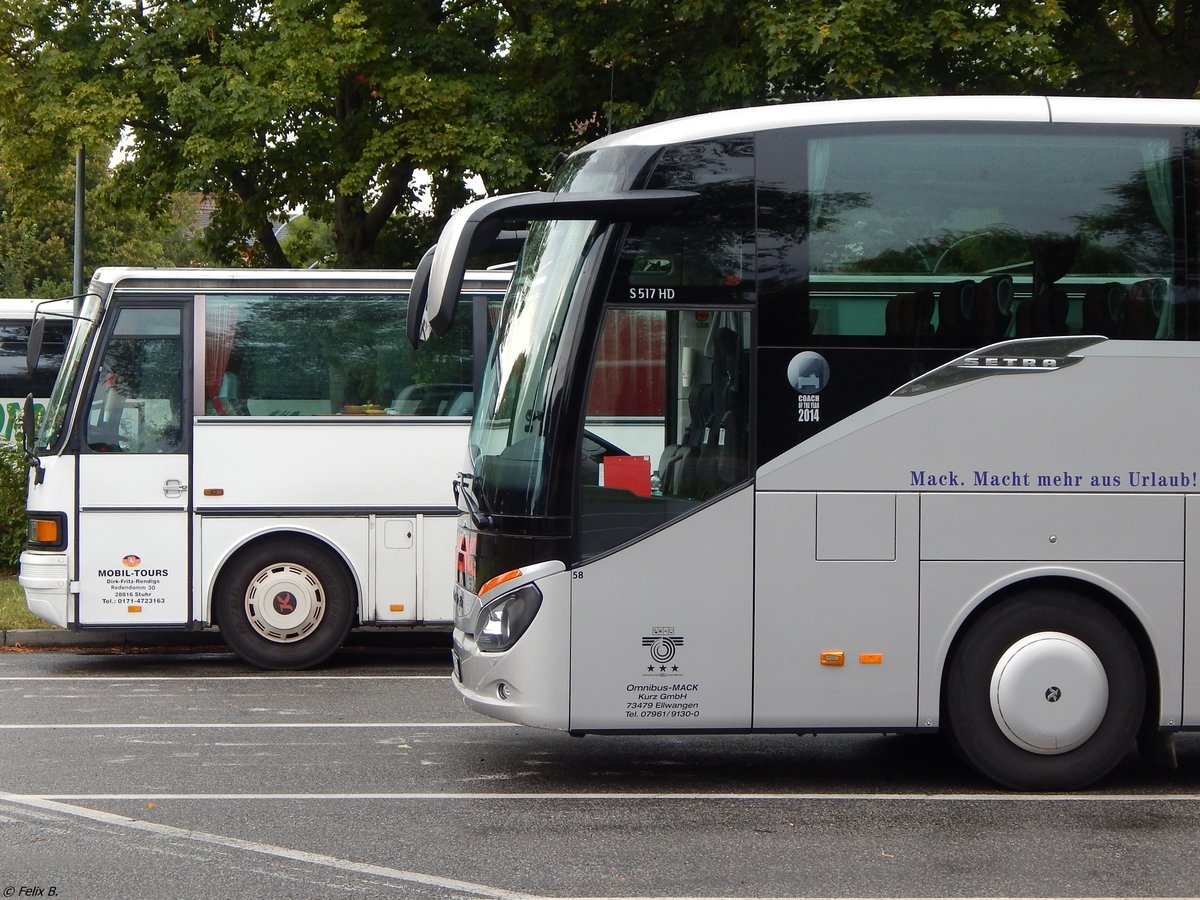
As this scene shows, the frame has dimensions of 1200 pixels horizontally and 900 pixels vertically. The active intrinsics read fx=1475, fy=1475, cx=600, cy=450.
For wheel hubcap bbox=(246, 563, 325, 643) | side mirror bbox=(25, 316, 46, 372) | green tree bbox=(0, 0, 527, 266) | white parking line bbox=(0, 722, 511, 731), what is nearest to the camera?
white parking line bbox=(0, 722, 511, 731)

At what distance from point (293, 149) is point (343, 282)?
834 centimetres

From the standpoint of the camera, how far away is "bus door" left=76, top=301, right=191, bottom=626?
11.2 metres

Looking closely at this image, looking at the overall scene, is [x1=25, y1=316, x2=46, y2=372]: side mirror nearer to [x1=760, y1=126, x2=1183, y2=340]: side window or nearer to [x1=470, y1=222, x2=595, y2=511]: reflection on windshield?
[x1=470, y1=222, x2=595, y2=511]: reflection on windshield

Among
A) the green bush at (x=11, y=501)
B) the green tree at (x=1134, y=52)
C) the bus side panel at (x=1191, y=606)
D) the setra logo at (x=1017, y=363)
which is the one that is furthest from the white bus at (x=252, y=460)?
the green tree at (x=1134, y=52)

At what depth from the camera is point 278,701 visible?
10078 mm

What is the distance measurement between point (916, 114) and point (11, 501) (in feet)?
40.1

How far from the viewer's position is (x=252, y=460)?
11453 millimetres

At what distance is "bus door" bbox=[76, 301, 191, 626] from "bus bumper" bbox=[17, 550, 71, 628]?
120 millimetres

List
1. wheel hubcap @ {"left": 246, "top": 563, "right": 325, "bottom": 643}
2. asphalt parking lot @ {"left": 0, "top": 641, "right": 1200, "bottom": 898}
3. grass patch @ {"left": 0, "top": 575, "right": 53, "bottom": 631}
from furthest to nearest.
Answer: grass patch @ {"left": 0, "top": 575, "right": 53, "bottom": 631}
wheel hubcap @ {"left": 246, "top": 563, "right": 325, "bottom": 643}
asphalt parking lot @ {"left": 0, "top": 641, "right": 1200, "bottom": 898}

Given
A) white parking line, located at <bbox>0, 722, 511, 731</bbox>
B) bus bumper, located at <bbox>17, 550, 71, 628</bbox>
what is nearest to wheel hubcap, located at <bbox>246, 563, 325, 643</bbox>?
bus bumper, located at <bbox>17, 550, 71, 628</bbox>

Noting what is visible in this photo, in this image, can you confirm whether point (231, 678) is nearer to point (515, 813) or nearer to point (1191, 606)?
point (515, 813)

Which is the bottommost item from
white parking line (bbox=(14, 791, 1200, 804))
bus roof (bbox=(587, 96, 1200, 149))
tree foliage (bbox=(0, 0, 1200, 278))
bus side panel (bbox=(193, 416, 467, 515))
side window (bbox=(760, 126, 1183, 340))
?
white parking line (bbox=(14, 791, 1200, 804))

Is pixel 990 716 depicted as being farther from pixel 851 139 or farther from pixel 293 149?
pixel 293 149

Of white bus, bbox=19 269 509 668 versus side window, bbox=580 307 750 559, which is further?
white bus, bbox=19 269 509 668
